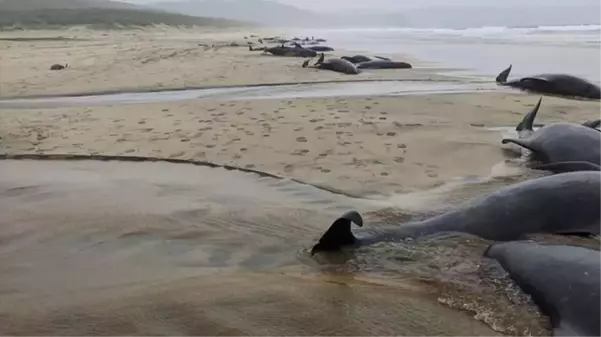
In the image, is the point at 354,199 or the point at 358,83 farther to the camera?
the point at 358,83

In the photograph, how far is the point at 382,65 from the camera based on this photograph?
1625cm

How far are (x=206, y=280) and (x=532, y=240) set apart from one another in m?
1.86

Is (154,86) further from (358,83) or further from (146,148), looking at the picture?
(146,148)

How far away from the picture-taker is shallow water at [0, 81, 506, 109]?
10.5 m

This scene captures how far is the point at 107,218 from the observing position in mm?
4098

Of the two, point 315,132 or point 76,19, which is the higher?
point 315,132

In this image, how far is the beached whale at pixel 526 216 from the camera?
360cm

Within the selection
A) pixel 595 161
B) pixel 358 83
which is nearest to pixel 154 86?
pixel 358 83

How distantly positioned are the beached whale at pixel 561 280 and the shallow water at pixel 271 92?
758 centimetres

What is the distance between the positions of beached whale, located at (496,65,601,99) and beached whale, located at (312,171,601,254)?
7.46 metres

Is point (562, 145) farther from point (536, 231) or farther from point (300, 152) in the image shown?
point (300, 152)

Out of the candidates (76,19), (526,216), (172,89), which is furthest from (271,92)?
(76,19)

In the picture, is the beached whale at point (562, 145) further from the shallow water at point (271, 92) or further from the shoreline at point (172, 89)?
the shoreline at point (172, 89)

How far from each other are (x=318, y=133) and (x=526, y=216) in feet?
11.3
